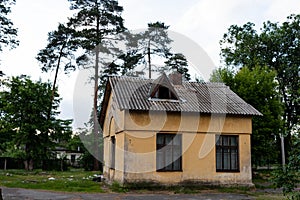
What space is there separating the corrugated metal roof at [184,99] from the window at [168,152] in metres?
1.50

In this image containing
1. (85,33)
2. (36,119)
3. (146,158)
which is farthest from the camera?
(36,119)

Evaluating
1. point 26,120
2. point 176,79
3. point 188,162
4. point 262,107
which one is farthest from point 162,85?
point 26,120

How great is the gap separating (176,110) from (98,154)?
19497mm

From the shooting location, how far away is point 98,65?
107 ft

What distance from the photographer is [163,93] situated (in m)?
19.2

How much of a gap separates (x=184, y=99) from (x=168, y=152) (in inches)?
126

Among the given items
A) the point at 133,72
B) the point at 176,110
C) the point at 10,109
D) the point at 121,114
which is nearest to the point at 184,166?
the point at 176,110

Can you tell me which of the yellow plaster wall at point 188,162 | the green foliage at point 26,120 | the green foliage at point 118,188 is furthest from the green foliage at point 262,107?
the green foliage at point 26,120

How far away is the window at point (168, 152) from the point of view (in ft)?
58.1

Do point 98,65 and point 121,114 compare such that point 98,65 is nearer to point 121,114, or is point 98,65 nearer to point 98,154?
point 98,154

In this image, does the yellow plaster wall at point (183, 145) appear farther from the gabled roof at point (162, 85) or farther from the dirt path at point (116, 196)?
the dirt path at point (116, 196)

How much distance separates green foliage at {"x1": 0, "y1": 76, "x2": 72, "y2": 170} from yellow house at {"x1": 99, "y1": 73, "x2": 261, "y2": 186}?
1680 cm

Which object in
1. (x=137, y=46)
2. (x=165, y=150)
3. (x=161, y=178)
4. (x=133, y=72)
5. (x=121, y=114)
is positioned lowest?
(x=161, y=178)

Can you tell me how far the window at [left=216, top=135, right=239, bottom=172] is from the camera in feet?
61.2
